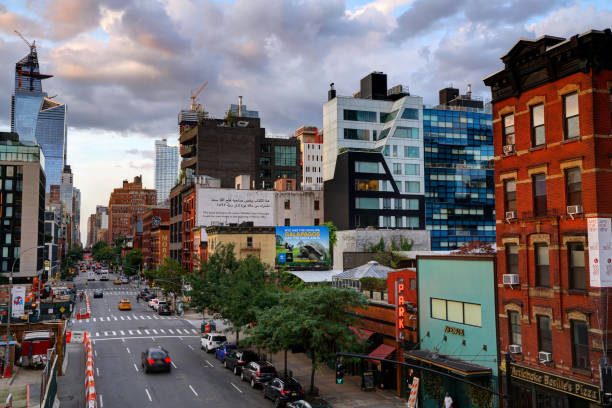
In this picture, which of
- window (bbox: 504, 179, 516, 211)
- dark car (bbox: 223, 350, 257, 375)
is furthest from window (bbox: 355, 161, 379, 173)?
window (bbox: 504, 179, 516, 211)

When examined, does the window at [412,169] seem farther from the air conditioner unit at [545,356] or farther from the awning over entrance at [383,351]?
the air conditioner unit at [545,356]

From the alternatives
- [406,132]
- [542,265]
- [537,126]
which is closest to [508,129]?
[537,126]

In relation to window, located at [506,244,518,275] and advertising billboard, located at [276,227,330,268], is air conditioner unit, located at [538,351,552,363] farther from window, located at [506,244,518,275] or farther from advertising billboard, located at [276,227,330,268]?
advertising billboard, located at [276,227,330,268]

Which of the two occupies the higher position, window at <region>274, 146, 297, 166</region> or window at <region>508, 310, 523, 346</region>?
window at <region>274, 146, 297, 166</region>

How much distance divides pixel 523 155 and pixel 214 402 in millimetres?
22856

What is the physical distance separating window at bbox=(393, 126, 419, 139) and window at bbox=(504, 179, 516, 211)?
66.3m

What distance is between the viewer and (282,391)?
104 feet

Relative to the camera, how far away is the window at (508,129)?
95.2ft

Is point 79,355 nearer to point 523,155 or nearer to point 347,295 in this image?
point 347,295

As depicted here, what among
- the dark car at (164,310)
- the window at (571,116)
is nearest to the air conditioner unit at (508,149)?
the window at (571,116)

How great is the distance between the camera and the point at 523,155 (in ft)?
91.2

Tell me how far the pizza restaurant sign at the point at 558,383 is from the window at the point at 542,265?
429 cm

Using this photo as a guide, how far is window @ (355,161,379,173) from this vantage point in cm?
8844

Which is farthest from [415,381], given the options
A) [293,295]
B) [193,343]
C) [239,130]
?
[239,130]
